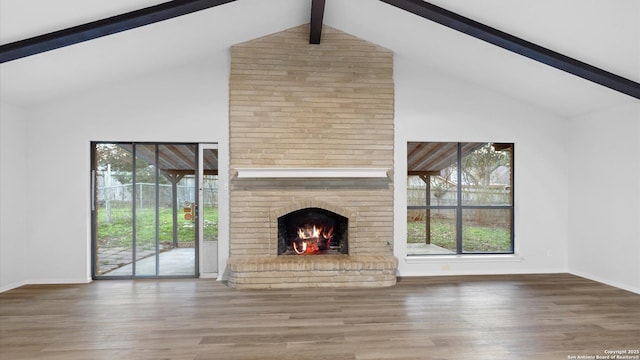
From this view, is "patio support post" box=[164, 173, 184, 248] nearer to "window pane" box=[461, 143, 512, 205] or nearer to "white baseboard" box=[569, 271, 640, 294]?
"window pane" box=[461, 143, 512, 205]

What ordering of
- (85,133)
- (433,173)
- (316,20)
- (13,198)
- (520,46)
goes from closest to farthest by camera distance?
(520,46) → (316,20) → (13,198) → (85,133) → (433,173)

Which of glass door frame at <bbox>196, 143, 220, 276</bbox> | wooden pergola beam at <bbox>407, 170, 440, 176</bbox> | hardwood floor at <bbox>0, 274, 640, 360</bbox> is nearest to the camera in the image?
hardwood floor at <bbox>0, 274, 640, 360</bbox>

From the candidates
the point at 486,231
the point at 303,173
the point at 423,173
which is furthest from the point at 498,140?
the point at 303,173

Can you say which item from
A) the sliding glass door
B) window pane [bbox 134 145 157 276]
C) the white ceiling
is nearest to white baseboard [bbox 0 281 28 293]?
the sliding glass door

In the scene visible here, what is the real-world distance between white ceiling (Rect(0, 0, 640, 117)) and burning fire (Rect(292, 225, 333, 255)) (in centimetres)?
290

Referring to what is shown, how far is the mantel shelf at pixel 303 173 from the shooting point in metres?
4.68

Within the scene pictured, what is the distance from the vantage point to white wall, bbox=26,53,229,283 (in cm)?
474

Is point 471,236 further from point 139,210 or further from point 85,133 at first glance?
point 85,133

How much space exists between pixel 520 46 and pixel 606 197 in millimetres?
2629

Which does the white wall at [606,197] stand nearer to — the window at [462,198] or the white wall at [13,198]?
the window at [462,198]

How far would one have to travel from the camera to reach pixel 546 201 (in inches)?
208

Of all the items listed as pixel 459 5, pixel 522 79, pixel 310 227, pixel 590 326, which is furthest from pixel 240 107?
pixel 590 326

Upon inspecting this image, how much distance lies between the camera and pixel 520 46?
3801mm

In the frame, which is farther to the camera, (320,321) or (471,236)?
(471,236)
